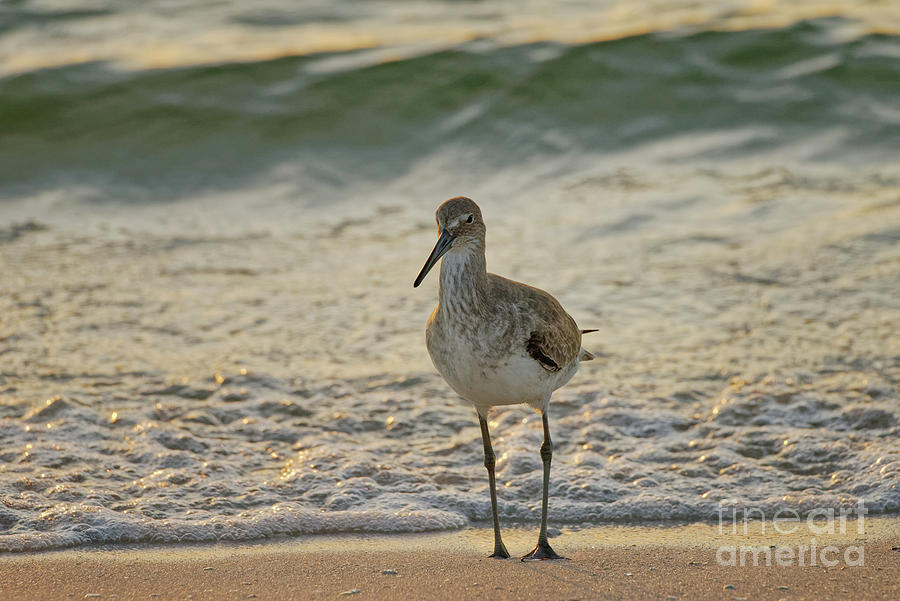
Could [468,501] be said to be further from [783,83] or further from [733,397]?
[783,83]

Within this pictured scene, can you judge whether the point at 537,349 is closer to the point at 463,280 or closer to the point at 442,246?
the point at 463,280

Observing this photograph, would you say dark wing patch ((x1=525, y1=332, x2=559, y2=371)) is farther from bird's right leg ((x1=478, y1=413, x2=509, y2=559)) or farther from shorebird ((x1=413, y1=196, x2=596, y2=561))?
bird's right leg ((x1=478, y1=413, x2=509, y2=559))

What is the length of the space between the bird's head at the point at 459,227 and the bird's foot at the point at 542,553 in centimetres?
133

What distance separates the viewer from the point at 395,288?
824cm

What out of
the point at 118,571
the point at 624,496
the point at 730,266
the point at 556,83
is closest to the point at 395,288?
the point at 730,266

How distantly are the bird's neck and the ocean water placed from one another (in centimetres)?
118

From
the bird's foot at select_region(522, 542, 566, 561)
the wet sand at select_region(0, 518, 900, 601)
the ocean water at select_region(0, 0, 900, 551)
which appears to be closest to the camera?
the wet sand at select_region(0, 518, 900, 601)

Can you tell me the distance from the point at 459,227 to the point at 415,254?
408 cm

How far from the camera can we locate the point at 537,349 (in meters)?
4.76

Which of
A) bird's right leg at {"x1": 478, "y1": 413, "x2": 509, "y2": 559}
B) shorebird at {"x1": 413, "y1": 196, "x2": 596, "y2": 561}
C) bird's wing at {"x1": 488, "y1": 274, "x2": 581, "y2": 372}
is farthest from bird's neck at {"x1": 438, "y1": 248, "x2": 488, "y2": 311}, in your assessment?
bird's right leg at {"x1": 478, "y1": 413, "x2": 509, "y2": 559}

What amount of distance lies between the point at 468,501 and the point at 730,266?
3.96 metres

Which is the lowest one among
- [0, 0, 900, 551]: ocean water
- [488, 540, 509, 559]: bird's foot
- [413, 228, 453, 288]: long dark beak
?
[488, 540, 509, 559]: bird's foot

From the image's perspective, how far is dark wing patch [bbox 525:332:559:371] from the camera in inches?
187

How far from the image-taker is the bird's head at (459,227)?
475 centimetres
